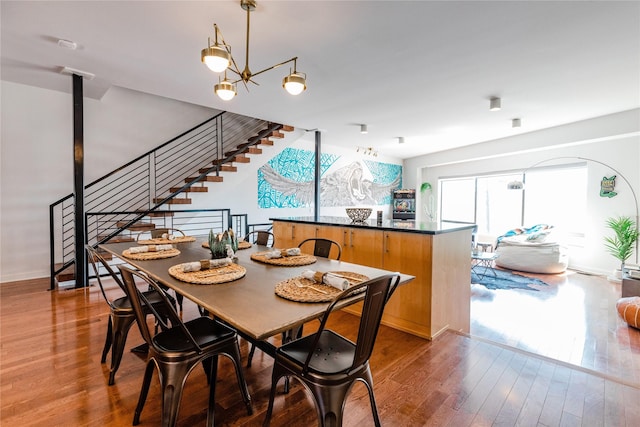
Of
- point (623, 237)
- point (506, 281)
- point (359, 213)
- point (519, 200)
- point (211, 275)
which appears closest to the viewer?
point (211, 275)

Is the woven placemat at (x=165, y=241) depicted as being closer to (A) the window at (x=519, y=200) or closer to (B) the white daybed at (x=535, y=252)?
(B) the white daybed at (x=535, y=252)

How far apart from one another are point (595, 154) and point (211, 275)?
7653 millimetres

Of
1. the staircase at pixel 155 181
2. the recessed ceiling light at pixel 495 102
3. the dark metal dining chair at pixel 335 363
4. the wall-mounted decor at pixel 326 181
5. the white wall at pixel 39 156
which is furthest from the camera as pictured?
the wall-mounted decor at pixel 326 181

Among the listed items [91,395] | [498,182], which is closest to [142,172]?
[91,395]

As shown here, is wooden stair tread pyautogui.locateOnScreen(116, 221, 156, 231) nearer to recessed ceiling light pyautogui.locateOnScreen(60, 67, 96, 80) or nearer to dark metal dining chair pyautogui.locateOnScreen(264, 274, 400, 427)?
recessed ceiling light pyautogui.locateOnScreen(60, 67, 96, 80)

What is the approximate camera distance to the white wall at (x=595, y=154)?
5.37 m

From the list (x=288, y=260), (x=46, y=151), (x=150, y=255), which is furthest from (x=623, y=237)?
(x=46, y=151)

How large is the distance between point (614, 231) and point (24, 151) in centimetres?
984

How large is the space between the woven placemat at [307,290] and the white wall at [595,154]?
20.5ft

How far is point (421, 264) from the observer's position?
2736mm

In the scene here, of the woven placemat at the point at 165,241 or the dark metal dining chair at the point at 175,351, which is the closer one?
the dark metal dining chair at the point at 175,351

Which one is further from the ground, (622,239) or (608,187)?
(608,187)

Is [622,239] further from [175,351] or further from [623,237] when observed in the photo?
[175,351]

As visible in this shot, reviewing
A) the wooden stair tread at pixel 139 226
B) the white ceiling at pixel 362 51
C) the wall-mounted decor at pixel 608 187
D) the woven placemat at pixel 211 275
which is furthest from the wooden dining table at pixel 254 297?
the wall-mounted decor at pixel 608 187
